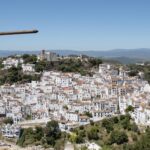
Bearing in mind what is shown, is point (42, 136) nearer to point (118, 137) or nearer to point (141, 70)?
point (118, 137)

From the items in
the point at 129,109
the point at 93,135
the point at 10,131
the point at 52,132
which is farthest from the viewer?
the point at 129,109

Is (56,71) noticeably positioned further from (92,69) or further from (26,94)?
(26,94)

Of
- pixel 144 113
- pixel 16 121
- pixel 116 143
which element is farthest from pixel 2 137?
pixel 144 113

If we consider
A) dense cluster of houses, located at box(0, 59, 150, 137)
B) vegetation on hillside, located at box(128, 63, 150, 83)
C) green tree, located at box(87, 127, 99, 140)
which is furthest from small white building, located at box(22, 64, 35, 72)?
green tree, located at box(87, 127, 99, 140)

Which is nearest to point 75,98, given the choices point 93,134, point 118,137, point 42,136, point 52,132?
point 52,132

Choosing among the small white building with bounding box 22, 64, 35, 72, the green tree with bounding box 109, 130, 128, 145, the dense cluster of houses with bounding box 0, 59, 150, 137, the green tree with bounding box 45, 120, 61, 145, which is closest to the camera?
the green tree with bounding box 109, 130, 128, 145

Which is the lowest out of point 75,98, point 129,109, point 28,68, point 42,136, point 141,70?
point 42,136

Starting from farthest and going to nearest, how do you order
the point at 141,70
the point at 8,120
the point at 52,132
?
the point at 141,70 < the point at 8,120 < the point at 52,132

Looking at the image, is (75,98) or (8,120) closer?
(8,120)

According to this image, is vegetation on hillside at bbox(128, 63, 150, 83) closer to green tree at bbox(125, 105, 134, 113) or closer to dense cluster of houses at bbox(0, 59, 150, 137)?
dense cluster of houses at bbox(0, 59, 150, 137)
